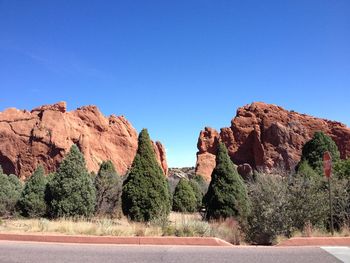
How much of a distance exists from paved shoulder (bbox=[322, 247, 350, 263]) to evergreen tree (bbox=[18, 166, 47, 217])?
57.7 ft

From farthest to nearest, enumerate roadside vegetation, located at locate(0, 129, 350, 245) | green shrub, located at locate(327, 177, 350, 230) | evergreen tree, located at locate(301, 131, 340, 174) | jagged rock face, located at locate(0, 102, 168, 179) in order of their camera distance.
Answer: jagged rock face, located at locate(0, 102, 168, 179) → evergreen tree, located at locate(301, 131, 340, 174) → green shrub, located at locate(327, 177, 350, 230) → roadside vegetation, located at locate(0, 129, 350, 245)

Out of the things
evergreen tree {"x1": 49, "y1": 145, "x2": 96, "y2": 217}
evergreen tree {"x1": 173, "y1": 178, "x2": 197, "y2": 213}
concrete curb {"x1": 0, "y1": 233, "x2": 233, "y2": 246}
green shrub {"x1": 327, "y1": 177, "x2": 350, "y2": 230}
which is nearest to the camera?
concrete curb {"x1": 0, "y1": 233, "x2": 233, "y2": 246}

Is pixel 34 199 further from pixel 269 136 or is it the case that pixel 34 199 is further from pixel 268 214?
pixel 269 136


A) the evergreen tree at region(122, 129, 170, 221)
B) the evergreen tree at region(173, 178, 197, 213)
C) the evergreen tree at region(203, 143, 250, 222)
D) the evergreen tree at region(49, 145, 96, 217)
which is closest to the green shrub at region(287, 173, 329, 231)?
the evergreen tree at region(203, 143, 250, 222)

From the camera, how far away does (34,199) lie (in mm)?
22656

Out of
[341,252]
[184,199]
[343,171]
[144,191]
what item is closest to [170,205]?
A: [144,191]

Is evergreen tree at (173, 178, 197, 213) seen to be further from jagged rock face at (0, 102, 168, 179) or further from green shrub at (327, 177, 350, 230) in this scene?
jagged rock face at (0, 102, 168, 179)

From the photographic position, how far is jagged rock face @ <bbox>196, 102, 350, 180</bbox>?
3374 inches

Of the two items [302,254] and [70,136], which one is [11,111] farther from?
[302,254]

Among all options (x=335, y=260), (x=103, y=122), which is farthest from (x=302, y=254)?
(x=103, y=122)

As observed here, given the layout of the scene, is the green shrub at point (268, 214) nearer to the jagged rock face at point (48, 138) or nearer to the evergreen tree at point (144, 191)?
the evergreen tree at point (144, 191)

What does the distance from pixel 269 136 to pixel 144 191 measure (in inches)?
2955

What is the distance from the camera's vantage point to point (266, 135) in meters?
90.2

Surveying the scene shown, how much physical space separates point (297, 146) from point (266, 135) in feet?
25.2
